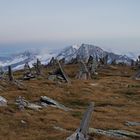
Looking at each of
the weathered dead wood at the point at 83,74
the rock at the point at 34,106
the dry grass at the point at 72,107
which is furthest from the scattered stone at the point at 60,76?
the rock at the point at 34,106

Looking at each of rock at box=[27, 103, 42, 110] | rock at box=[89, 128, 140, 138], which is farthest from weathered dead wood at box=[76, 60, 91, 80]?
rock at box=[89, 128, 140, 138]

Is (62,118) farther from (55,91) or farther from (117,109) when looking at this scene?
(55,91)

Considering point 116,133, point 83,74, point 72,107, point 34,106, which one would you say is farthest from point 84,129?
point 83,74

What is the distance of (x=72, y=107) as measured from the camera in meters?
63.1

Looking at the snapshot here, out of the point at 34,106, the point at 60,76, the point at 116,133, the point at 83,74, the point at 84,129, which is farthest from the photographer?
the point at 83,74

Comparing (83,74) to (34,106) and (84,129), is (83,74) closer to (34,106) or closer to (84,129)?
(34,106)

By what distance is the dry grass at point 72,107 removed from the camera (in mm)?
42000

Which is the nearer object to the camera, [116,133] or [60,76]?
[116,133]

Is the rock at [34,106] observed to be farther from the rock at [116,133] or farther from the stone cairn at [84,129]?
the stone cairn at [84,129]

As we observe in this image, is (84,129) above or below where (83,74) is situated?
above

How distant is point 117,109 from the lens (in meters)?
64.2

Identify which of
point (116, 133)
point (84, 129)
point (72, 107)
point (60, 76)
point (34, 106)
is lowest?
point (60, 76)

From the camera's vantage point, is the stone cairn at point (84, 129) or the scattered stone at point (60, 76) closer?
the stone cairn at point (84, 129)

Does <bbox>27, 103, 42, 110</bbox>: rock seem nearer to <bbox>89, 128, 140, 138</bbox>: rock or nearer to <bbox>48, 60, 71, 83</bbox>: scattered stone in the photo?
<bbox>89, 128, 140, 138</bbox>: rock
